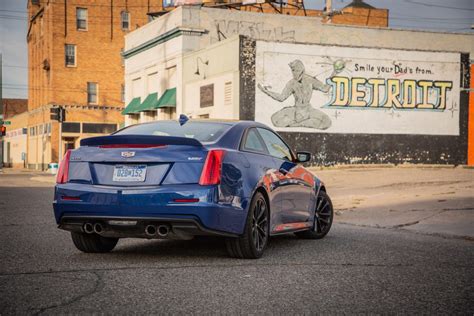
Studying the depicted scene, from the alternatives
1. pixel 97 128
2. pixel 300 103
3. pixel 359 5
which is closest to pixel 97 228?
pixel 300 103

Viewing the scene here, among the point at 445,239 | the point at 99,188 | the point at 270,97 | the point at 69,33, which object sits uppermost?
the point at 69,33

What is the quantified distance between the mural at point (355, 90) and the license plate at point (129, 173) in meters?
26.0

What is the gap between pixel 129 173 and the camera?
7.23m

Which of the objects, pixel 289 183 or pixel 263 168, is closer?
pixel 263 168

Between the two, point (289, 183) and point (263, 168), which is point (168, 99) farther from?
point (263, 168)

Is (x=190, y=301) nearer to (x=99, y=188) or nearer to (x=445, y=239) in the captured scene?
(x=99, y=188)

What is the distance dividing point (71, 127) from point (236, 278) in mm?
56665

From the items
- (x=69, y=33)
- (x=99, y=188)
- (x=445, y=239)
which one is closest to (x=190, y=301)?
(x=99, y=188)

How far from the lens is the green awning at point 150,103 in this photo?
42438 millimetres

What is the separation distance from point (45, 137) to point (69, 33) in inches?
371

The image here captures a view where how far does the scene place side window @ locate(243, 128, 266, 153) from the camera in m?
8.11

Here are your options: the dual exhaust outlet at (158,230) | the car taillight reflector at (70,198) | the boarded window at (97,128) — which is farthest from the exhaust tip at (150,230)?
the boarded window at (97,128)

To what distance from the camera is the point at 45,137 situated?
6425 cm

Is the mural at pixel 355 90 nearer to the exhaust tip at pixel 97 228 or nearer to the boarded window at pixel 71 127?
the exhaust tip at pixel 97 228
